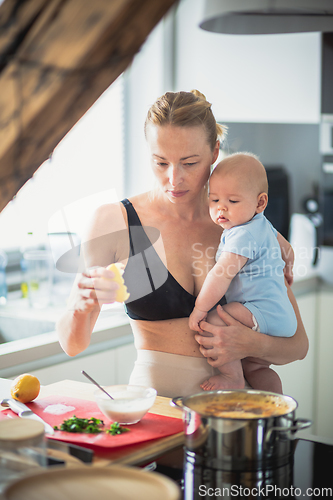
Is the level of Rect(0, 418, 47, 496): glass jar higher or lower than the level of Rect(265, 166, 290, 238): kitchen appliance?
lower


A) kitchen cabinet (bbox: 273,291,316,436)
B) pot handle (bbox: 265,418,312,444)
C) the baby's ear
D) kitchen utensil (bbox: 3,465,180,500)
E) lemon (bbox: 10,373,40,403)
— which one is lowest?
kitchen cabinet (bbox: 273,291,316,436)

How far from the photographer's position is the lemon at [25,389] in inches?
44.0

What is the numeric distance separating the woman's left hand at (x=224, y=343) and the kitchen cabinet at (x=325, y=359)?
5.63 ft

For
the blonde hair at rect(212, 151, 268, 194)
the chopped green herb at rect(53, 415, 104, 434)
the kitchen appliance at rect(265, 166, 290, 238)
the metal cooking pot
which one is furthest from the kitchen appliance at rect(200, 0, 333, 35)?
the kitchen appliance at rect(265, 166, 290, 238)

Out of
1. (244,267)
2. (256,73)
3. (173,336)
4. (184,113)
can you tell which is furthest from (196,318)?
(256,73)

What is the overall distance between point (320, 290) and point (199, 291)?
1.78 metres

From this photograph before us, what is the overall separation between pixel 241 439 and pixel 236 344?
0.55 meters

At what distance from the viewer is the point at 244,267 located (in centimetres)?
141

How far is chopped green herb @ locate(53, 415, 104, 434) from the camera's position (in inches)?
37.4

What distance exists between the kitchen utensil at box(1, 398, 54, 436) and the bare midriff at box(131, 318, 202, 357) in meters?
0.40

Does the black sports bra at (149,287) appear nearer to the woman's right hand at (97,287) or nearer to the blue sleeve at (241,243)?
the blue sleeve at (241,243)

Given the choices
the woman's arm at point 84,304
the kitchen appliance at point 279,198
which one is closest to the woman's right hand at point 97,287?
the woman's arm at point 84,304

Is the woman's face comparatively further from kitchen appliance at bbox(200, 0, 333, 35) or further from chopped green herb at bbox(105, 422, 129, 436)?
chopped green herb at bbox(105, 422, 129, 436)

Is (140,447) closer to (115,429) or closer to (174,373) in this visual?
(115,429)
